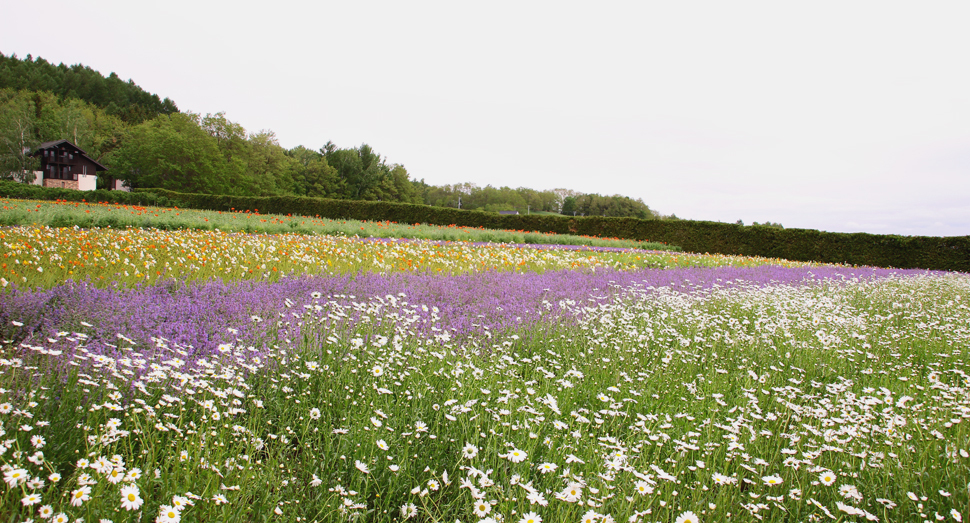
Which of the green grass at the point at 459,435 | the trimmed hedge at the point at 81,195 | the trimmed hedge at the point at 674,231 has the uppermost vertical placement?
the trimmed hedge at the point at 674,231

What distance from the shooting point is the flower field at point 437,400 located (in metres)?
2.15

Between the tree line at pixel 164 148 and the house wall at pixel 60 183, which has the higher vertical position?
the tree line at pixel 164 148

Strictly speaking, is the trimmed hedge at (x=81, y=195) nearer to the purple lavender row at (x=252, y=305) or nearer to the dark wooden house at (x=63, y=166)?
the dark wooden house at (x=63, y=166)

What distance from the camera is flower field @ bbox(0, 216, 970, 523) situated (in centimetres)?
215

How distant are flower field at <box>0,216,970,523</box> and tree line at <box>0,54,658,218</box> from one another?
51.2 metres

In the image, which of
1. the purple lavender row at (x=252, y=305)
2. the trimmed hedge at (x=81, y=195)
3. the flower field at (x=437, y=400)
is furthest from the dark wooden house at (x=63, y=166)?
the purple lavender row at (x=252, y=305)

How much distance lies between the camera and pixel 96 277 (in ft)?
18.7

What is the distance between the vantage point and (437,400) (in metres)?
3.10

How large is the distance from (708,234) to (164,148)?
52678 mm

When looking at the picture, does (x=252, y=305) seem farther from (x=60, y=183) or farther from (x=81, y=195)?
(x=60, y=183)

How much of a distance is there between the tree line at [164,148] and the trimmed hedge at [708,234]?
737 inches

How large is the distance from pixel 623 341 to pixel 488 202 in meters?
118

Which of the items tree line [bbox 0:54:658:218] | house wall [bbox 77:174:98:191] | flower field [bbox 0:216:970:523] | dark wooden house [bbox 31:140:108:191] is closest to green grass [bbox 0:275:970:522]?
flower field [bbox 0:216:970:523]

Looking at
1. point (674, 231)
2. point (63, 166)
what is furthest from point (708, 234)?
point (63, 166)
